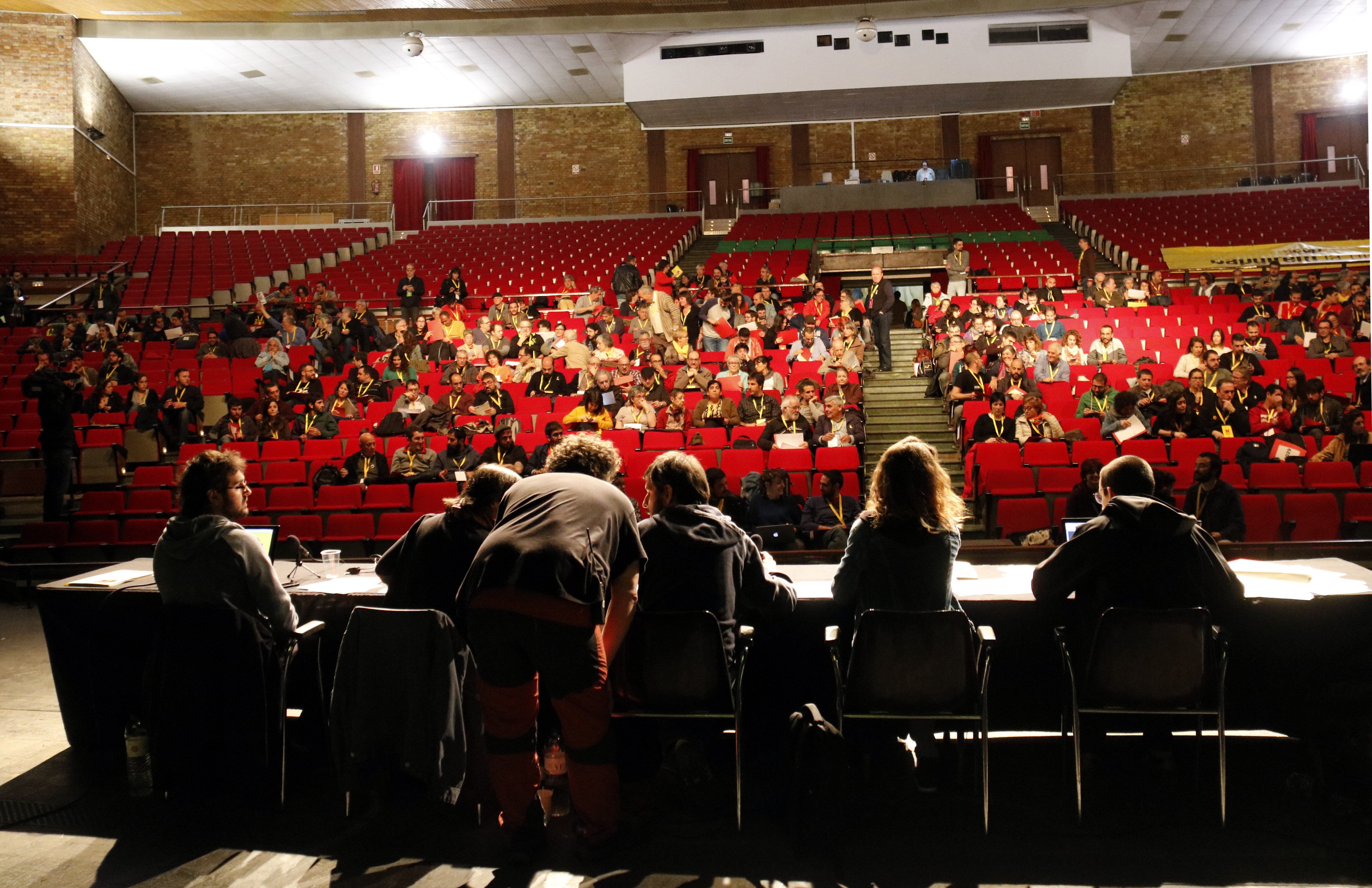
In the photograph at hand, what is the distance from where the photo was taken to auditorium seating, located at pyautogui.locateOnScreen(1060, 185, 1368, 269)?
1461 cm

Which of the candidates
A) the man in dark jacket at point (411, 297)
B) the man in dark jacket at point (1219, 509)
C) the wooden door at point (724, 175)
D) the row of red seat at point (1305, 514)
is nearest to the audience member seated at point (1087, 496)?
the man in dark jacket at point (1219, 509)

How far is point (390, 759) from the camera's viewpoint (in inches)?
119

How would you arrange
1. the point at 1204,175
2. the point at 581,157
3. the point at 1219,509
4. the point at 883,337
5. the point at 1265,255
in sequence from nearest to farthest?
the point at 1219,509 → the point at 883,337 → the point at 1265,255 → the point at 1204,175 → the point at 581,157

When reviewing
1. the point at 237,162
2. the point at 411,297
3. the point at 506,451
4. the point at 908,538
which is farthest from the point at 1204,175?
the point at 237,162

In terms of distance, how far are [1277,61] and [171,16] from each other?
63.4ft

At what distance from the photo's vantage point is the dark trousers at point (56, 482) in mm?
8062

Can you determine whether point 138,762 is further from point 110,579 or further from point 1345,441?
point 1345,441

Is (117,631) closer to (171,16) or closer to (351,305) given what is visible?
(351,305)

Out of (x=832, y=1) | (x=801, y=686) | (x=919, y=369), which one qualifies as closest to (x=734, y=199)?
(x=832, y=1)

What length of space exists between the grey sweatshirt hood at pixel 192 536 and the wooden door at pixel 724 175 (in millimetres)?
16985

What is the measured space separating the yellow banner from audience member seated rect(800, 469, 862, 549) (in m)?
10.0

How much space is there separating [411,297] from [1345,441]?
10.8 metres

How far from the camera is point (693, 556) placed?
10.0 feet

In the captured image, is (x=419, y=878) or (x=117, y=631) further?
(x=117, y=631)
